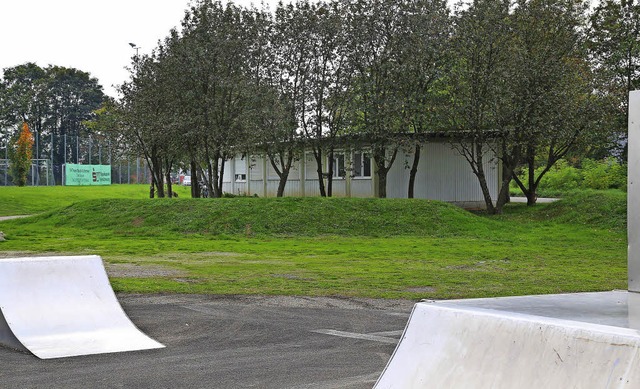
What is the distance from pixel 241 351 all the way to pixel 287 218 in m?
20.3

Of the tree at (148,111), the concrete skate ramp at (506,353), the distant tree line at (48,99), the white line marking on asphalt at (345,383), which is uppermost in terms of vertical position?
the distant tree line at (48,99)

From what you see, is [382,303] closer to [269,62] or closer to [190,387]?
[190,387]

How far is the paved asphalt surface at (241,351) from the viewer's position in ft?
23.8

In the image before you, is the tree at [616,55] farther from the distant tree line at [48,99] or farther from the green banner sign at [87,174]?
the distant tree line at [48,99]

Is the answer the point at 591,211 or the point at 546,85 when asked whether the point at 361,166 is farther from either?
the point at 591,211

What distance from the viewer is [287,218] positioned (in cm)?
2884

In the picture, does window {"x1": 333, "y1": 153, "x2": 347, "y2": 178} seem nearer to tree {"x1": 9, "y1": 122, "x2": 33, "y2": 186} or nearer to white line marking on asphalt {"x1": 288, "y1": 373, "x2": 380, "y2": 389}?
tree {"x1": 9, "y1": 122, "x2": 33, "y2": 186}

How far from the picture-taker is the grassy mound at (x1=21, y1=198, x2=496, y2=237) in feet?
91.6

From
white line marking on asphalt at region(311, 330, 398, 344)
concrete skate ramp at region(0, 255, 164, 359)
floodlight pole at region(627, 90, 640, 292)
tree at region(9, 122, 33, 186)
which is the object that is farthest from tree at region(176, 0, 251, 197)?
floodlight pole at region(627, 90, 640, 292)

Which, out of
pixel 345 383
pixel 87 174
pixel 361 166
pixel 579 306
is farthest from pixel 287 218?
pixel 87 174

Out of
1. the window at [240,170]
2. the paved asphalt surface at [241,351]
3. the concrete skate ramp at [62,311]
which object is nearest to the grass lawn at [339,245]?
the paved asphalt surface at [241,351]

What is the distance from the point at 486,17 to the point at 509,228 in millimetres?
9215

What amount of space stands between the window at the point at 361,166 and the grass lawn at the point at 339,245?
7.17 m

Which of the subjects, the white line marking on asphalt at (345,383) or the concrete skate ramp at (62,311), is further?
the concrete skate ramp at (62,311)
